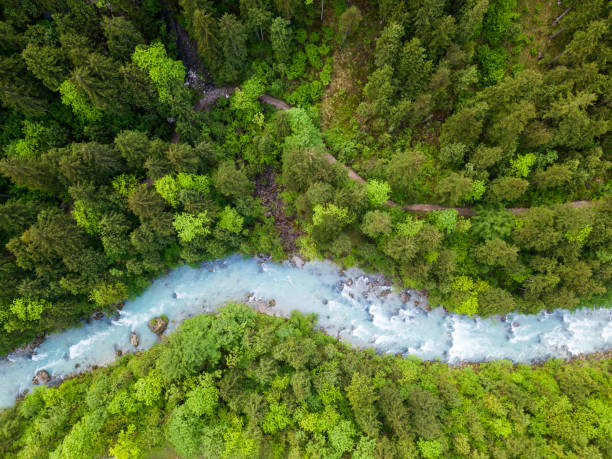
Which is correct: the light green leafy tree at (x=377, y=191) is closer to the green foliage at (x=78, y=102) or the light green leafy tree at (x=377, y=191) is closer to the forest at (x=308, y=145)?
the forest at (x=308, y=145)

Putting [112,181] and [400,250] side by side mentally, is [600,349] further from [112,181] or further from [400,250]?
[112,181]

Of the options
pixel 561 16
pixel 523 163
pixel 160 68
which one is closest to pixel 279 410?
pixel 160 68

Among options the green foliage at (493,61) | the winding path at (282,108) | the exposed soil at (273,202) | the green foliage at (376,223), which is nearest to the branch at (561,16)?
the green foliage at (493,61)

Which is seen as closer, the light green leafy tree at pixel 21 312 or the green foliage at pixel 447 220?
the light green leafy tree at pixel 21 312

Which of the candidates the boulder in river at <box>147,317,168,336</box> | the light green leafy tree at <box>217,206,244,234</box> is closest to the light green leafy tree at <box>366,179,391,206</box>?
the light green leafy tree at <box>217,206,244,234</box>

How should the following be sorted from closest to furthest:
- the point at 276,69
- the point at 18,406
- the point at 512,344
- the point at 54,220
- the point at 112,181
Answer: the point at 54,220
the point at 112,181
the point at 18,406
the point at 276,69
the point at 512,344

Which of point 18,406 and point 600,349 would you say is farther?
point 600,349

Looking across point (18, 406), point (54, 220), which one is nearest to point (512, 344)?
point (54, 220)
